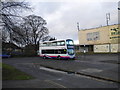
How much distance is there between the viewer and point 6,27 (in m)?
12.8

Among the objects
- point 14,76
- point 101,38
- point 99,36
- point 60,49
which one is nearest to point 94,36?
point 99,36

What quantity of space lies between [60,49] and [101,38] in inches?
1140

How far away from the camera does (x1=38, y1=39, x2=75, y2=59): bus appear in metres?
29.9

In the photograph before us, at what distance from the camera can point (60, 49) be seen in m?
31.1

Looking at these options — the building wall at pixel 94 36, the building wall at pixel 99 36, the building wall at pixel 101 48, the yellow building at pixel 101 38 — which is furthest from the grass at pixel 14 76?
the building wall at pixel 94 36

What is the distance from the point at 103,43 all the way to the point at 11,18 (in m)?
45.4

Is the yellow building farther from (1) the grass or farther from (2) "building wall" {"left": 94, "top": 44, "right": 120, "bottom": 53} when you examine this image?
(1) the grass

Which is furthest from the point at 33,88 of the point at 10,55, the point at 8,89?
the point at 10,55

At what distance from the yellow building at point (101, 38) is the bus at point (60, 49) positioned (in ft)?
61.3

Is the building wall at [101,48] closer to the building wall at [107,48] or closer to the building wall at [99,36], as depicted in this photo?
the building wall at [107,48]

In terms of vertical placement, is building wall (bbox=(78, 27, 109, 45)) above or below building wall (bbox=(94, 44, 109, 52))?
above

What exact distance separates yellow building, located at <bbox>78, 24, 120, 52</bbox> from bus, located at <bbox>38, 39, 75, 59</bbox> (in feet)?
61.3

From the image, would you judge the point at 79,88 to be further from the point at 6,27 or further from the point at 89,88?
the point at 6,27

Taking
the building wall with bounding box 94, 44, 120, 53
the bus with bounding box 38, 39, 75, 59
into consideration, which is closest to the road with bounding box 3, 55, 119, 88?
the bus with bounding box 38, 39, 75, 59
